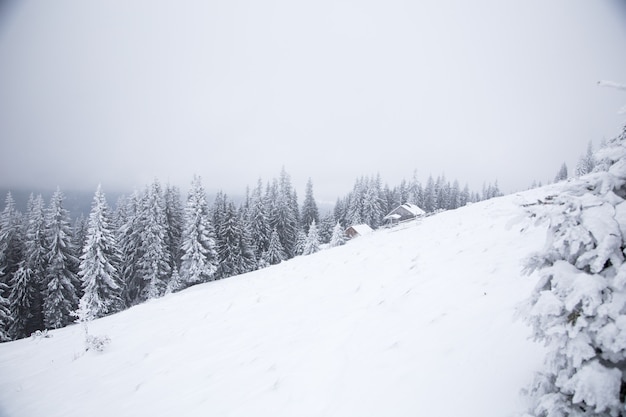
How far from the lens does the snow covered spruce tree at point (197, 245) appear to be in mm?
33875

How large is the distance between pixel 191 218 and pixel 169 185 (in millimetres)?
16195

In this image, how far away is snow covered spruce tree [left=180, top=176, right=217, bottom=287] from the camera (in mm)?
33875

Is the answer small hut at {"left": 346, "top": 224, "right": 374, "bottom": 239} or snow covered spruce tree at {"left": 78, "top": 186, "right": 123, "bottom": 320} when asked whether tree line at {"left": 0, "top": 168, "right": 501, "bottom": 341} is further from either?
small hut at {"left": 346, "top": 224, "right": 374, "bottom": 239}

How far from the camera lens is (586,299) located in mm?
2326

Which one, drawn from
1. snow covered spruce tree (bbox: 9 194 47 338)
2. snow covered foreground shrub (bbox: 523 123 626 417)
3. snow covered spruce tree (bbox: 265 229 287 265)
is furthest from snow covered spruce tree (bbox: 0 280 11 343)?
snow covered foreground shrub (bbox: 523 123 626 417)

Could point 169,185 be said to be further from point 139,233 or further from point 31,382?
point 31,382

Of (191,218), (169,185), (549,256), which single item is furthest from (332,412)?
(169,185)

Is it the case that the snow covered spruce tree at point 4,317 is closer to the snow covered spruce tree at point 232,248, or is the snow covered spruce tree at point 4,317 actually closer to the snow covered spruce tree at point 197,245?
the snow covered spruce tree at point 197,245

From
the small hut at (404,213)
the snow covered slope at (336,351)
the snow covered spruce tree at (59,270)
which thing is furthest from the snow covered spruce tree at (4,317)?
the small hut at (404,213)

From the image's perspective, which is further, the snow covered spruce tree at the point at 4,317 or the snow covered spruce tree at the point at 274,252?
the snow covered spruce tree at the point at 274,252

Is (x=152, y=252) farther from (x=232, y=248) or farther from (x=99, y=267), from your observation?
(x=232, y=248)

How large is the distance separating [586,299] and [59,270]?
126ft

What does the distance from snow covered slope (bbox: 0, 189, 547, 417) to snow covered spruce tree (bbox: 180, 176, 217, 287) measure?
73.4 feet

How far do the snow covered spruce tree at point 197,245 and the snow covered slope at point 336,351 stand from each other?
2238cm
